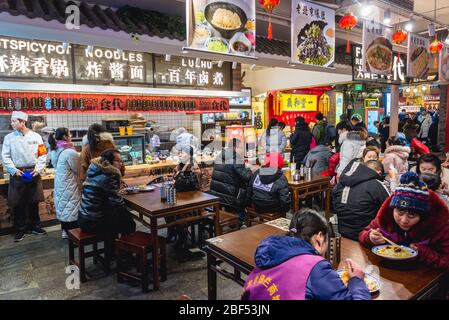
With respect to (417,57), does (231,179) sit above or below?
below

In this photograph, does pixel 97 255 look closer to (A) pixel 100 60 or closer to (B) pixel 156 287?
(B) pixel 156 287

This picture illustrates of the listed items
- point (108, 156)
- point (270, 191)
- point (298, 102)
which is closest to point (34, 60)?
point (108, 156)

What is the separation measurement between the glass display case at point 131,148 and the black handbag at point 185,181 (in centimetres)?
299

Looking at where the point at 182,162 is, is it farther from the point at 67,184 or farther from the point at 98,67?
the point at 98,67

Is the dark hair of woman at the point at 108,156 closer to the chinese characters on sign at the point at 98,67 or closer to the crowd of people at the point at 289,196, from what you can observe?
the crowd of people at the point at 289,196

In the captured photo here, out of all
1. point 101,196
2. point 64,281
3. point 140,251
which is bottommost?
point 64,281

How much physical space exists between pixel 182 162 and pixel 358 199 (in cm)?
265

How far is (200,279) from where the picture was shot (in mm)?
3777

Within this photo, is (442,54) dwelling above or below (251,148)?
above

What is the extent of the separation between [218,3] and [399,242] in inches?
131

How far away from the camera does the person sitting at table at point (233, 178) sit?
469 centimetres

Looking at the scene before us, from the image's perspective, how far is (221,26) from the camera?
13.2 feet

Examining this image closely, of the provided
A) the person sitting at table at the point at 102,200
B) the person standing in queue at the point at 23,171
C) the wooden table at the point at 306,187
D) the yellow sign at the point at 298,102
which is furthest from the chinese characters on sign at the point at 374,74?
the person standing in queue at the point at 23,171

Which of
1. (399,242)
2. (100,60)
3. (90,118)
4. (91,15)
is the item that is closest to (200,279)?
(399,242)
